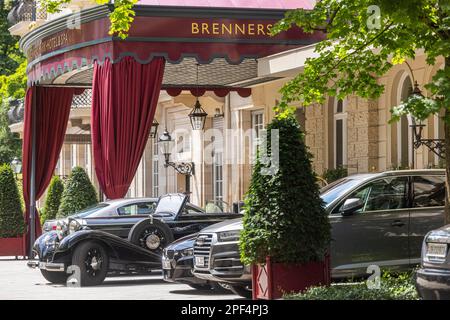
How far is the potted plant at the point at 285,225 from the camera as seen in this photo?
1441cm

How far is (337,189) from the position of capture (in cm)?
1697

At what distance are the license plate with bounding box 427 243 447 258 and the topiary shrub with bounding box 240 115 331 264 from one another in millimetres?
2259

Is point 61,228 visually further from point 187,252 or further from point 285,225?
point 285,225

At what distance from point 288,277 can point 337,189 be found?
2862 millimetres

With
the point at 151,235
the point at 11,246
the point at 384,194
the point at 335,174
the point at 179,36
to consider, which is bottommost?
the point at 11,246

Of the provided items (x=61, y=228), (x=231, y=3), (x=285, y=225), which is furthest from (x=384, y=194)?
(x=61, y=228)

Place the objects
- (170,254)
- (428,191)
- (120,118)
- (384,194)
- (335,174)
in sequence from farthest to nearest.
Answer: (335,174), (120,118), (170,254), (428,191), (384,194)

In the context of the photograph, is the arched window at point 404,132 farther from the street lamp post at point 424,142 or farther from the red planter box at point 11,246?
the red planter box at point 11,246

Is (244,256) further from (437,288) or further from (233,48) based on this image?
(233,48)

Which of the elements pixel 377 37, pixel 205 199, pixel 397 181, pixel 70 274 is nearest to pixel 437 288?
pixel 377 37

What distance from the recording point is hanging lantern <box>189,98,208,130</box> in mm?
27812

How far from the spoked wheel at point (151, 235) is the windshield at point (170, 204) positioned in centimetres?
62

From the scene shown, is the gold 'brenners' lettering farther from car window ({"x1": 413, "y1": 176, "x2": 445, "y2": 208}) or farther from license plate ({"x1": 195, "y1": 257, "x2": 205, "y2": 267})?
car window ({"x1": 413, "y1": 176, "x2": 445, "y2": 208})

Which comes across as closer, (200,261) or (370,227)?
(370,227)
